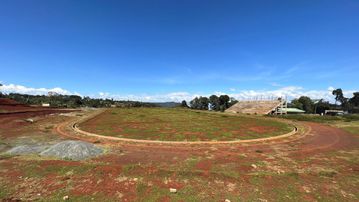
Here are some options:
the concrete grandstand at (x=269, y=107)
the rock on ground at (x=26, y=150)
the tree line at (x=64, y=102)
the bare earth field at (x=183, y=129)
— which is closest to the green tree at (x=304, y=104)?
the concrete grandstand at (x=269, y=107)

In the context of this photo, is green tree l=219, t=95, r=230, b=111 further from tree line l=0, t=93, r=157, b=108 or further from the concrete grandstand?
tree line l=0, t=93, r=157, b=108

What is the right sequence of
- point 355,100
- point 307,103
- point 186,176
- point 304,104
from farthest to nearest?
point 355,100 → point 304,104 → point 307,103 → point 186,176

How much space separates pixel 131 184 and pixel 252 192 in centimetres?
393

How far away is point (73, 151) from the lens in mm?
9648

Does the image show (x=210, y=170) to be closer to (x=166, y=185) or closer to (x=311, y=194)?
(x=166, y=185)

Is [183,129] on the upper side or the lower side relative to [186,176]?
upper

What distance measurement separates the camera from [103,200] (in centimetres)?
569

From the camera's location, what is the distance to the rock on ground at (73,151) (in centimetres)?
935

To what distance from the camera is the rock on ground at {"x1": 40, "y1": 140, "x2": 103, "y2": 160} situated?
935 centimetres

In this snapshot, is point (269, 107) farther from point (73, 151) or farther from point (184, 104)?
point (73, 151)

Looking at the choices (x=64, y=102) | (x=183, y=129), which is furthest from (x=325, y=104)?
(x=64, y=102)

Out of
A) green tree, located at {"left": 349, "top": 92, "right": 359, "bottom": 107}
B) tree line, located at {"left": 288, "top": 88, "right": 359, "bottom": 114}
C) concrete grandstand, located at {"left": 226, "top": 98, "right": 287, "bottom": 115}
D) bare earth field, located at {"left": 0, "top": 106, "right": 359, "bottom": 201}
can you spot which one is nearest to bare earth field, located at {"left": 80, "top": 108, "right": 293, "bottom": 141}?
bare earth field, located at {"left": 0, "top": 106, "right": 359, "bottom": 201}

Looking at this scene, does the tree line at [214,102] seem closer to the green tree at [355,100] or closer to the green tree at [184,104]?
the green tree at [184,104]

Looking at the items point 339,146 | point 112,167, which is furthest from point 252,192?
point 339,146
